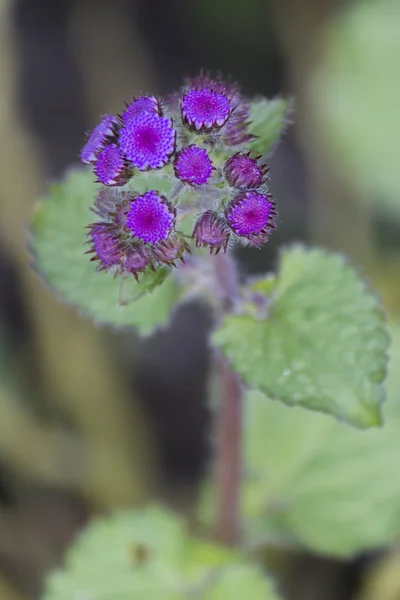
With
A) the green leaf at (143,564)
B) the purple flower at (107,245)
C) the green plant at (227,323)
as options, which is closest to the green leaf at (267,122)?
the green plant at (227,323)

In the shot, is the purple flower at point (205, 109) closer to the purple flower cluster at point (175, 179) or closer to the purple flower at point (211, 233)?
the purple flower cluster at point (175, 179)

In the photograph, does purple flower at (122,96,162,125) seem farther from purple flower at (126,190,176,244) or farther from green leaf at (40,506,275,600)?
green leaf at (40,506,275,600)

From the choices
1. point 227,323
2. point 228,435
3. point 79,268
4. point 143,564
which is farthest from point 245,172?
point 143,564

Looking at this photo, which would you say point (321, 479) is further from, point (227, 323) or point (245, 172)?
point (245, 172)

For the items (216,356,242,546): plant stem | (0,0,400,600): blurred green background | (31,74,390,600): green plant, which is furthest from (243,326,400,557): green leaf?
(0,0,400,600): blurred green background

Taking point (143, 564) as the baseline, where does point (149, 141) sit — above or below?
above

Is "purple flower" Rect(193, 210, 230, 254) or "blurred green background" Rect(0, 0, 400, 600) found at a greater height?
"blurred green background" Rect(0, 0, 400, 600)
